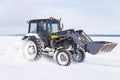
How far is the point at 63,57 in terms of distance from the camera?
10.4 meters

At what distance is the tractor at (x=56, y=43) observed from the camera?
10516mm

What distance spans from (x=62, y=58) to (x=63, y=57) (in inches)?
3.0

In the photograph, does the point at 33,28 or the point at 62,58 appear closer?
the point at 62,58

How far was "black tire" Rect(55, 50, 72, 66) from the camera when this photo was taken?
1019cm

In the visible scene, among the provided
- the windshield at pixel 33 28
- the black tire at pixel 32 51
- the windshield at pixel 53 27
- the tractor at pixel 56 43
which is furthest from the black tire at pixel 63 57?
the windshield at pixel 33 28

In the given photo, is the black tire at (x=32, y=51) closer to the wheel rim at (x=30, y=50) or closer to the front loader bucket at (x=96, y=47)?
the wheel rim at (x=30, y=50)

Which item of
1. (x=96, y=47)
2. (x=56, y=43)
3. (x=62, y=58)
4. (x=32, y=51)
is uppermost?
(x=56, y=43)

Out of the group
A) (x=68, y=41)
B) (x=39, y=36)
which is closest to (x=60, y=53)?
(x=68, y=41)

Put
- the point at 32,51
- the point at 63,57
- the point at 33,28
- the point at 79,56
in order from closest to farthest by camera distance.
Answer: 1. the point at 63,57
2. the point at 79,56
3. the point at 32,51
4. the point at 33,28

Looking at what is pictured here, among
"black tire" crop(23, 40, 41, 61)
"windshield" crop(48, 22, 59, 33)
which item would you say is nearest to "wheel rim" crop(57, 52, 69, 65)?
"black tire" crop(23, 40, 41, 61)

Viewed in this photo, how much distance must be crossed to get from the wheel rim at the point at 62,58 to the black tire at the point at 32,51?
3.66 ft

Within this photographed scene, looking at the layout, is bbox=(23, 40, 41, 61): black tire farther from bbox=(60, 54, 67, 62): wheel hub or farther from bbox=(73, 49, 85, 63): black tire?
bbox=(73, 49, 85, 63): black tire

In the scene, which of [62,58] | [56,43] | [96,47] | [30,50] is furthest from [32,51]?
[96,47]

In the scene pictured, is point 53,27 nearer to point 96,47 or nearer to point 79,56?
point 79,56
